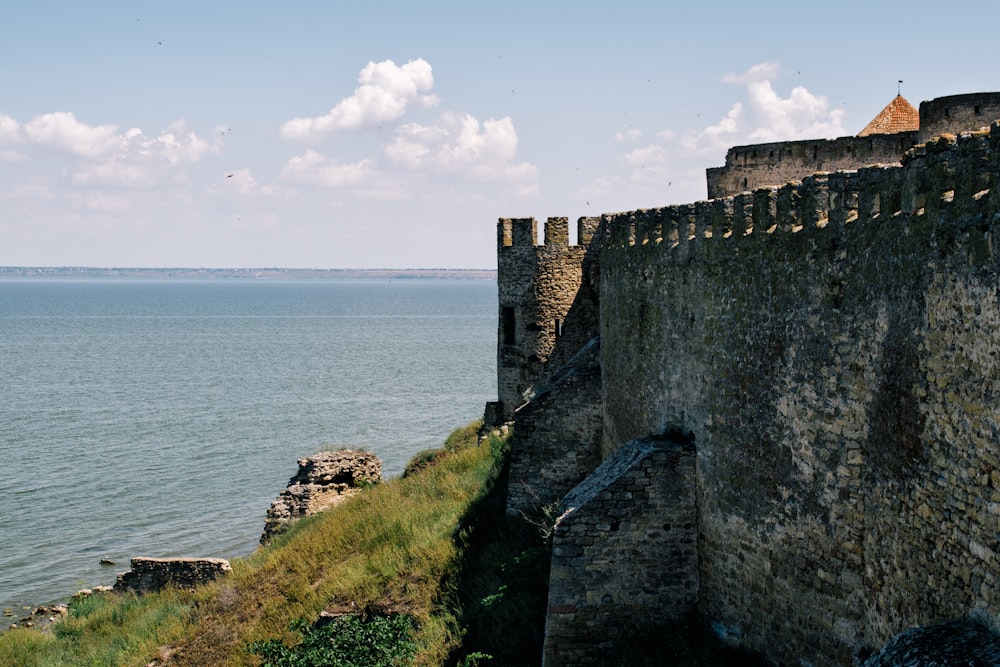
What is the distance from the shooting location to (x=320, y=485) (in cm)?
2628

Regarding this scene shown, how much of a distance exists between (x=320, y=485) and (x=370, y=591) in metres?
10.1

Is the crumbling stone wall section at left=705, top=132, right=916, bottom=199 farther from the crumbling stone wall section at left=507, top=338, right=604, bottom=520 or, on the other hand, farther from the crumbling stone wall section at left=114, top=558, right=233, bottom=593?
the crumbling stone wall section at left=114, top=558, right=233, bottom=593

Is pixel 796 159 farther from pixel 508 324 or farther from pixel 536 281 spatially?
pixel 508 324

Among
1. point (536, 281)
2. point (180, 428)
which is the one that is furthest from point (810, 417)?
point (180, 428)

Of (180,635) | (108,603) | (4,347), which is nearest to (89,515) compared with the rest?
(108,603)

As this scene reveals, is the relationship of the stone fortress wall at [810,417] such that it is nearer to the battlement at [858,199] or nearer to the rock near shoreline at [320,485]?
the battlement at [858,199]

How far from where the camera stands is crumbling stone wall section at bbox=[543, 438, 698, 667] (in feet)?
38.1

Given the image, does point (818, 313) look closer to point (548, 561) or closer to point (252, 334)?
point (548, 561)

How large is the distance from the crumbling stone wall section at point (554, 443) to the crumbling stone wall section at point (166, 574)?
27.9ft

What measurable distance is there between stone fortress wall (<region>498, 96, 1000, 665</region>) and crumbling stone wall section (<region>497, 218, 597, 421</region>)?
694 cm

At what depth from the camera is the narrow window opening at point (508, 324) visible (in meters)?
23.3

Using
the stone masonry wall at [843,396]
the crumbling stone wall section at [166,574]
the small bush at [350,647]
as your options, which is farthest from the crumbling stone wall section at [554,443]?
the crumbling stone wall section at [166,574]

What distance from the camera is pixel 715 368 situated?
11148mm

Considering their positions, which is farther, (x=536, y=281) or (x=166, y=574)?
(x=166, y=574)
